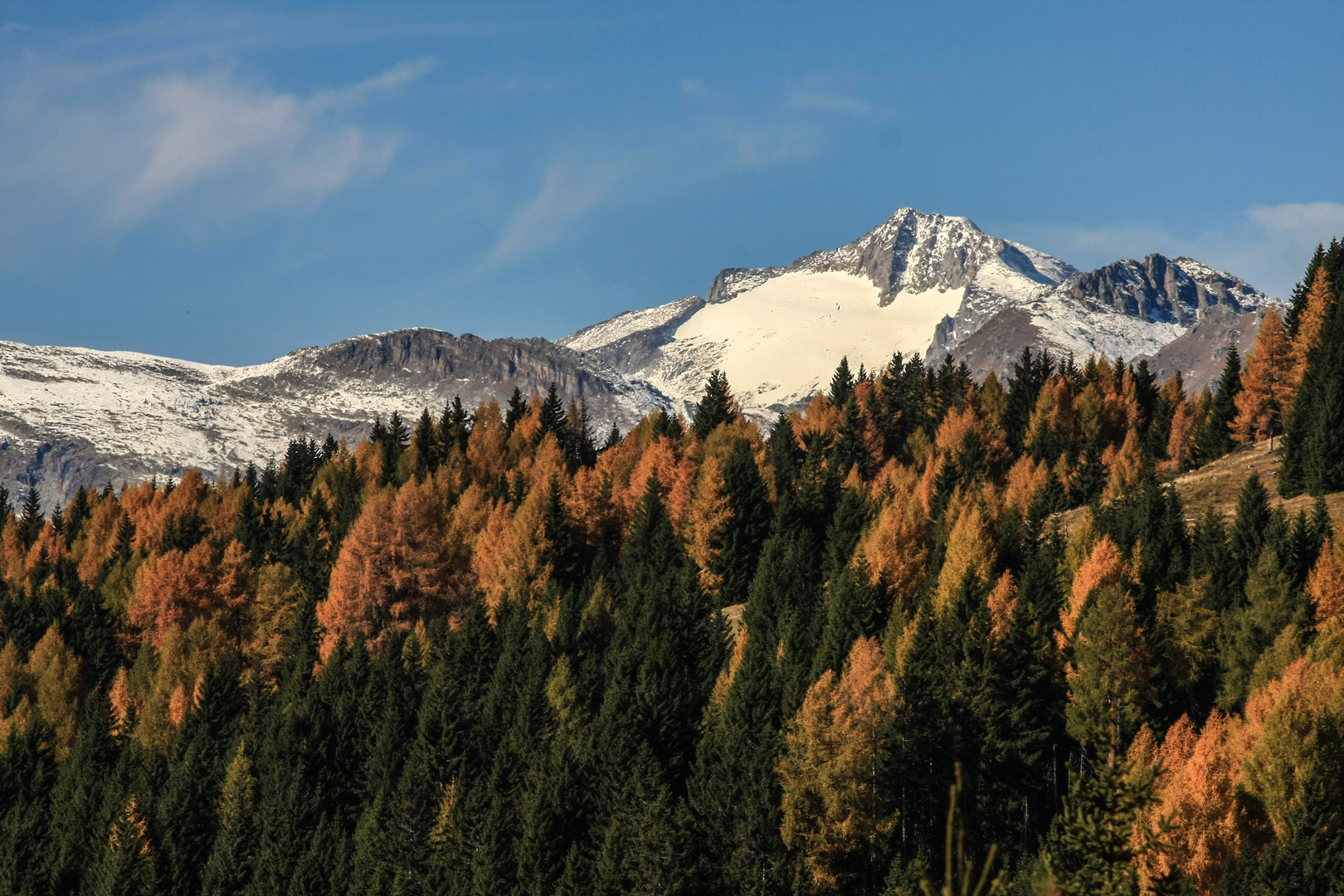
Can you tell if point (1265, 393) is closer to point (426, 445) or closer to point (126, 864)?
point (426, 445)

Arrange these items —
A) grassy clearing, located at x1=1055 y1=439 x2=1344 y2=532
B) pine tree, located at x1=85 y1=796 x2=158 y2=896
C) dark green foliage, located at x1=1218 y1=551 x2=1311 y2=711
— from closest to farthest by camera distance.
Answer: dark green foliage, located at x1=1218 y1=551 x2=1311 y2=711
pine tree, located at x1=85 y1=796 x2=158 y2=896
grassy clearing, located at x1=1055 y1=439 x2=1344 y2=532

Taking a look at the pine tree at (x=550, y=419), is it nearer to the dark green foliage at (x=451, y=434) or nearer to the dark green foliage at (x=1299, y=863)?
the dark green foliage at (x=451, y=434)

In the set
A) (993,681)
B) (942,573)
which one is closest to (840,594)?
(942,573)

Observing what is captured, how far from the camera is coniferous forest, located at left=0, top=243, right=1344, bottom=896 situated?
57938mm

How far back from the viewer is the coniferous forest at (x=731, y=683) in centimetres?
5794

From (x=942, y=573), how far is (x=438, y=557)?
3784 cm

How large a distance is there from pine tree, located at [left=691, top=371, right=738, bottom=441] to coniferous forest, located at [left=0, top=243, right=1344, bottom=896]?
23242 mm

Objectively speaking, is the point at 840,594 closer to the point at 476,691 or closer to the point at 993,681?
the point at 993,681

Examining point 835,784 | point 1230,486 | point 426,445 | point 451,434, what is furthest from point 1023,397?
point 835,784

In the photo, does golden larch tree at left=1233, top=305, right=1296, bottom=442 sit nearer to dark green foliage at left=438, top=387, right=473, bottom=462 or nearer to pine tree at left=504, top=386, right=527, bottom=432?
dark green foliage at left=438, top=387, right=473, bottom=462

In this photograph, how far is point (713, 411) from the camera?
14738 cm

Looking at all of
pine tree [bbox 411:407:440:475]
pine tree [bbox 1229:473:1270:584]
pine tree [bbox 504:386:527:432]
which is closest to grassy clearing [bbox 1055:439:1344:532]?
pine tree [bbox 1229:473:1270:584]

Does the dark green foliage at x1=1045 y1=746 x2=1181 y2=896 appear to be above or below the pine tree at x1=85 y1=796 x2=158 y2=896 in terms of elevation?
above

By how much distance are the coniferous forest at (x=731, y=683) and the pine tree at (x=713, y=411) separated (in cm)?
2324
